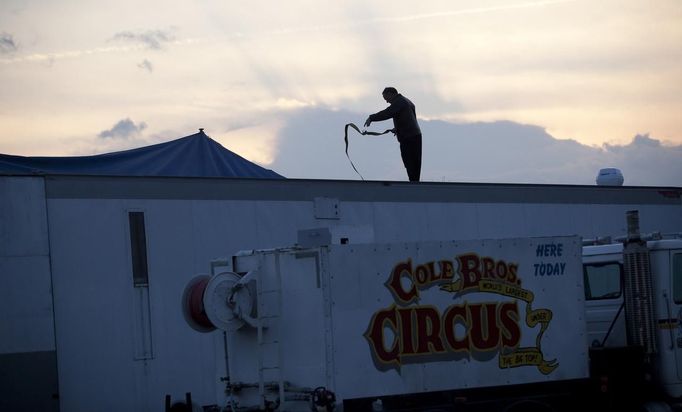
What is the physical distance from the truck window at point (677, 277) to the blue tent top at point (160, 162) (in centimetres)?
849

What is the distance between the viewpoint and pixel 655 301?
10.9m

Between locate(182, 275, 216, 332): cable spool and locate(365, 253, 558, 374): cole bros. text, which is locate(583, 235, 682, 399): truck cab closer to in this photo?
locate(365, 253, 558, 374): cole bros. text

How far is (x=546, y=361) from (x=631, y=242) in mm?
1905

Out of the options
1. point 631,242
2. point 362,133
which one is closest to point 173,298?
point 362,133

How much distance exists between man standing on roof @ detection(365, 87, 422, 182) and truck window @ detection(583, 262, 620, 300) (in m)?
5.56

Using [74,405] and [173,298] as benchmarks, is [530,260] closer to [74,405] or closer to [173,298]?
[173,298]

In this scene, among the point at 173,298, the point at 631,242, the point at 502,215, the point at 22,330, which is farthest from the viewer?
the point at 502,215

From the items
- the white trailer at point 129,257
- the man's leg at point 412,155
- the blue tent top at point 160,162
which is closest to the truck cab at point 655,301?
the white trailer at point 129,257

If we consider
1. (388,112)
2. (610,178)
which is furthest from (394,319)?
(610,178)

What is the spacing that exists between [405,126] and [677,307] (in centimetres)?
680

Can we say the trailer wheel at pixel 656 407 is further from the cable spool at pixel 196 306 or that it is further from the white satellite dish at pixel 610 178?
the white satellite dish at pixel 610 178

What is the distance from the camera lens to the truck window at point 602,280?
11383mm

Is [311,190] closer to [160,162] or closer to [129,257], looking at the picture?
[129,257]

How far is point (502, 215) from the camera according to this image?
15891 millimetres
